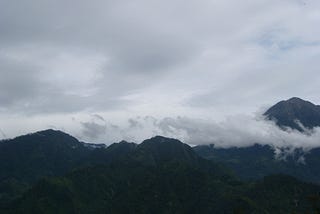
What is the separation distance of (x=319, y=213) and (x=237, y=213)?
3474 centimetres

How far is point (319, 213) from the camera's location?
13138 cm

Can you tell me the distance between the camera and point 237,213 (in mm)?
159625

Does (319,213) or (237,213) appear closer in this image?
(319,213)
